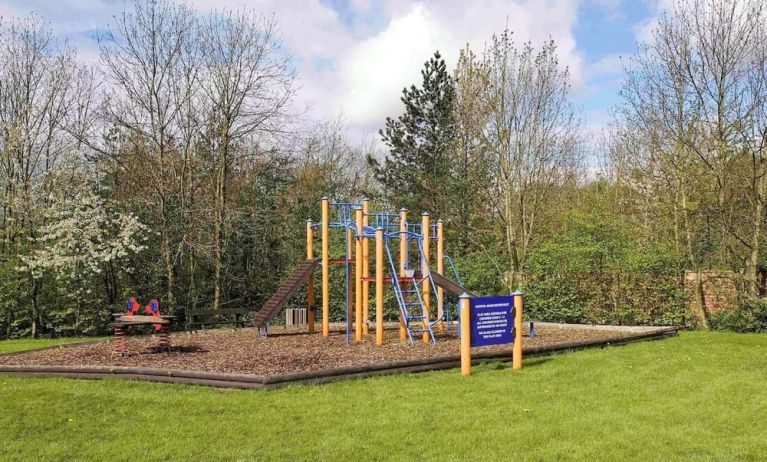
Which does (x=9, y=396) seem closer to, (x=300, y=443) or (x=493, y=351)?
(x=300, y=443)

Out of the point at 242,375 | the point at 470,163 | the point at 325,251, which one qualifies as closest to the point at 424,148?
the point at 470,163

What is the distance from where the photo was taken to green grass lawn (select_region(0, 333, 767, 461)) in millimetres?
5699

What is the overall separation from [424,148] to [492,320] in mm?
15598

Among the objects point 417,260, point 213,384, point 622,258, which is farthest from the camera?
point 417,260

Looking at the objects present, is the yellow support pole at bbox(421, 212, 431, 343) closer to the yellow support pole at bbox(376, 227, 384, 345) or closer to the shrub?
the yellow support pole at bbox(376, 227, 384, 345)

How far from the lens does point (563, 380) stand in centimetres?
886

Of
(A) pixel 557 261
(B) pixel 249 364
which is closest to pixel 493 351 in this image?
(B) pixel 249 364

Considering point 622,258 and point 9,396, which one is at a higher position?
point 622,258

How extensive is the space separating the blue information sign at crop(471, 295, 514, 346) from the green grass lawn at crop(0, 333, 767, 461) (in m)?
0.52

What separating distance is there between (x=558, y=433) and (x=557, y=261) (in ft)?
37.1

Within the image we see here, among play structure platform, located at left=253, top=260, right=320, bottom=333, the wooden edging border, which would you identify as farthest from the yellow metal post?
the wooden edging border

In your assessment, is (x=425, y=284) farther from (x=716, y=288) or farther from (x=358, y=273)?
(x=716, y=288)

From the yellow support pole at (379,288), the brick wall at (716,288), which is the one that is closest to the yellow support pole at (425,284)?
A: the yellow support pole at (379,288)

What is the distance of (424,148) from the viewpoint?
24.6m
